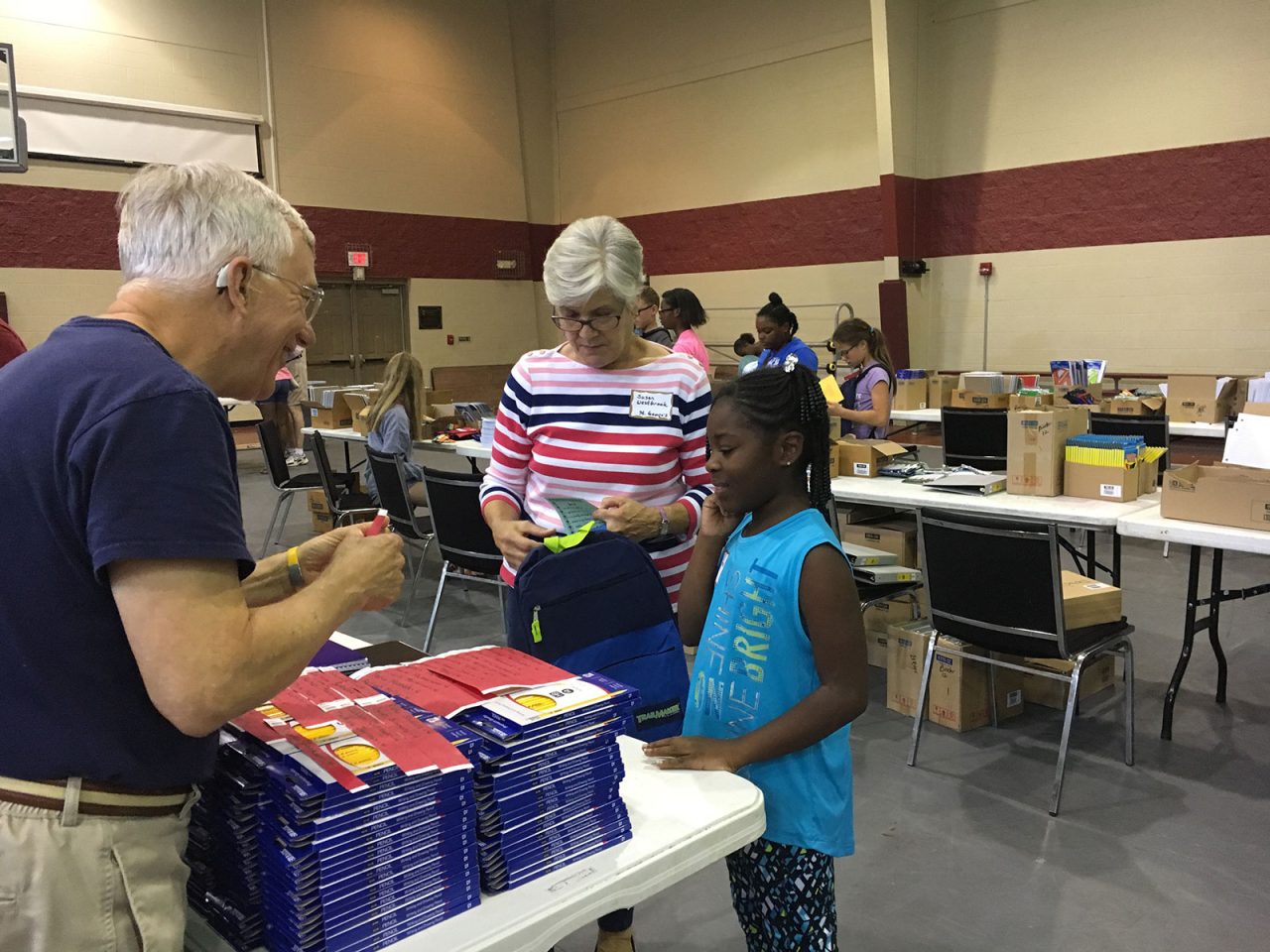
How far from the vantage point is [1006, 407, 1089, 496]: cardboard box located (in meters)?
3.60

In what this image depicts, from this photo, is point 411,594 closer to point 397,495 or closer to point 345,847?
point 397,495

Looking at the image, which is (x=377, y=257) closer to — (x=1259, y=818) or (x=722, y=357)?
(x=722, y=357)

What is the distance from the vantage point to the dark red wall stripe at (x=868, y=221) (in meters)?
7.62

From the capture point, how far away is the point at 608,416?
199 cm

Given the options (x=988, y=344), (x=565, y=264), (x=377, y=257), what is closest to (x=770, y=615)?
(x=565, y=264)

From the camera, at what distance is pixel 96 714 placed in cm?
87

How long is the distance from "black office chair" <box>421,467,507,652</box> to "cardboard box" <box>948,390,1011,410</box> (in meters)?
2.90

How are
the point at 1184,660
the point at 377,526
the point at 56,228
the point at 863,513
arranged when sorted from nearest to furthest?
the point at 377,526
the point at 1184,660
the point at 863,513
the point at 56,228

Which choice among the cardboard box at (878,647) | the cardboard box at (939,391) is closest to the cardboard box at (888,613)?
the cardboard box at (878,647)

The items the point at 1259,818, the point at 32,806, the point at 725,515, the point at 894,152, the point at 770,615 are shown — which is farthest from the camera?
the point at 894,152

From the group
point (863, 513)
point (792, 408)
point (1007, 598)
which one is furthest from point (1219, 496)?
point (792, 408)

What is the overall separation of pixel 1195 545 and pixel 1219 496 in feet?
0.61

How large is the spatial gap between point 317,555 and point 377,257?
1105 centimetres

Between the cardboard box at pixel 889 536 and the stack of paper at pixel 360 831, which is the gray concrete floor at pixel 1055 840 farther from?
the stack of paper at pixel 360 831
